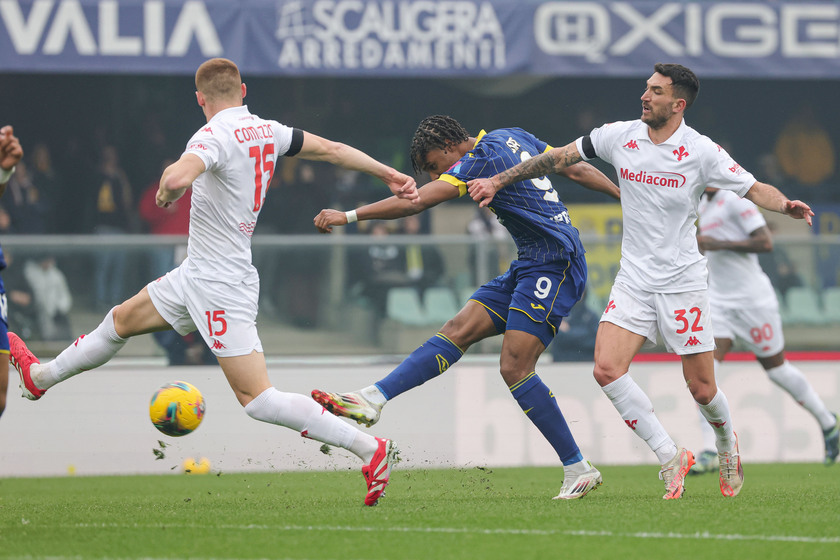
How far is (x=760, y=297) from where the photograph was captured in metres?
10.7

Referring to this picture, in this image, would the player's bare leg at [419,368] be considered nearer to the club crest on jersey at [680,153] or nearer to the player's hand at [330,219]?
the player's hand at [330,219]

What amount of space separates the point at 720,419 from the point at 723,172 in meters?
1.51

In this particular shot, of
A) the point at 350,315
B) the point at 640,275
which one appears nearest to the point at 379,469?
the point at 640,275

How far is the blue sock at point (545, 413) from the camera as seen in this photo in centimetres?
730

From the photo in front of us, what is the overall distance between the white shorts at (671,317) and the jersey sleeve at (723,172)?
25.5 inches

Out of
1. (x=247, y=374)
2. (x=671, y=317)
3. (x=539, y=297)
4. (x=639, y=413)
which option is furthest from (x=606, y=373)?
(x=247, y=374)

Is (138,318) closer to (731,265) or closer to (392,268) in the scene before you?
(392,268)

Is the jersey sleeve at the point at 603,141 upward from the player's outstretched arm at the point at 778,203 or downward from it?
upward

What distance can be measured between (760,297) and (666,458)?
406 centimetres

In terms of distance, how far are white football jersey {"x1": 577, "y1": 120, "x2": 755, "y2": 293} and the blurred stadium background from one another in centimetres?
441

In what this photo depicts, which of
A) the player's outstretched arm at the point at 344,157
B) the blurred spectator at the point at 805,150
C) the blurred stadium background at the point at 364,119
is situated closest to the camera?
the player's outstretched arm at the point at 344,157

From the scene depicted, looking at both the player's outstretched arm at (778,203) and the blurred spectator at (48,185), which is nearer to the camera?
the player's outstretched arm at (778,203)

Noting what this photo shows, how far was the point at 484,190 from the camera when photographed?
7004 mm

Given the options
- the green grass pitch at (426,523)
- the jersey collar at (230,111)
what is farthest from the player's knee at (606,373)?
the jersey collar at (230,111)
